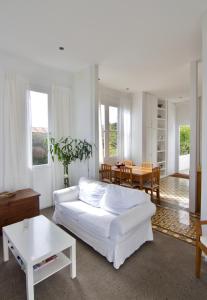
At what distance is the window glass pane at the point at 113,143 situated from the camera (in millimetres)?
5547

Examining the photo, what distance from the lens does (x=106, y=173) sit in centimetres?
467

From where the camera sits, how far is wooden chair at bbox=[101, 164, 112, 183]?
15.0 feet

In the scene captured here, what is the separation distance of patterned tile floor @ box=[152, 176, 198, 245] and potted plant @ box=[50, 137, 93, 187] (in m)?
1.90

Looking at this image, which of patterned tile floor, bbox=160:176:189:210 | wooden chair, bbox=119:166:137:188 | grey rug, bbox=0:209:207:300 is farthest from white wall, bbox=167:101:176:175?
grey rug, bbox=0:209:207:300

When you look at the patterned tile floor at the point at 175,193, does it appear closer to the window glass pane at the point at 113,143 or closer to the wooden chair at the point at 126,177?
the wooden chair at the point at 126,177

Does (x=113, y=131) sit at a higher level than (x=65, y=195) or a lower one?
higher

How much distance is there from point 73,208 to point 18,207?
0.98 metres

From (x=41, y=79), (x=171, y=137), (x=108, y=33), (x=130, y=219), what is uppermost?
(x=108, y=33)

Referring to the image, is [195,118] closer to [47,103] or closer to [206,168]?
[206,168]

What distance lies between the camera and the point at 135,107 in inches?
244

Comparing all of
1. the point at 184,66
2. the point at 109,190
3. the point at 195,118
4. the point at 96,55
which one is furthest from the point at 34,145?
the point at 184,66

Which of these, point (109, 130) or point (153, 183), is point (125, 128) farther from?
point (153, 183)

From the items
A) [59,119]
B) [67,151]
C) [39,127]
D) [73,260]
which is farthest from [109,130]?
[73,260]

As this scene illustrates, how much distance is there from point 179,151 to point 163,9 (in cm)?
666
